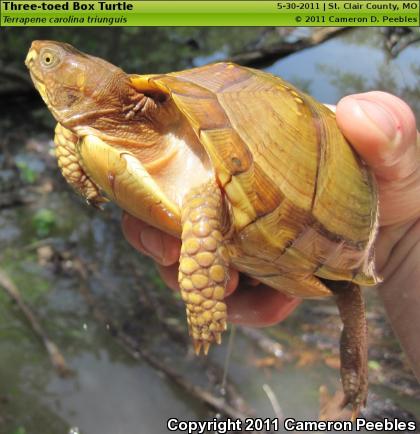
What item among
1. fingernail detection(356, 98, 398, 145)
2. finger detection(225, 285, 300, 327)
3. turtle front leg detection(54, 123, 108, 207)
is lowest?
finger detection(225, 285, 300, 327)

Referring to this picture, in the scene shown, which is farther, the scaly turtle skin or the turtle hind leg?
the turtle hind leg

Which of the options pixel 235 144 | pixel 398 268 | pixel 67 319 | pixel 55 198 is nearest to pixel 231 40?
pixel 55 198

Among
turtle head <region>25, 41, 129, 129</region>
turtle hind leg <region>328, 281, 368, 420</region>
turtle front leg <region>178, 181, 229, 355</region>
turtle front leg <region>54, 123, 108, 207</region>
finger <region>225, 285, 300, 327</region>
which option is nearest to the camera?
turtle front leg <region>178, 181, 229, 355</region>

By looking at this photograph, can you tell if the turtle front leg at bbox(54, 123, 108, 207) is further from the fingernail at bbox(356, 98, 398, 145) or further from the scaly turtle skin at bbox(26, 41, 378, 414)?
the fingernail at bbox(356, 98, 398, 145)

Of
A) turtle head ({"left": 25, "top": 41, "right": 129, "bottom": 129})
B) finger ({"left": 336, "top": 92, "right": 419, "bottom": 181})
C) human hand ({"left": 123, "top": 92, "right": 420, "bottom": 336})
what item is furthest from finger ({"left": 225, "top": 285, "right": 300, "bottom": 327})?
turtle head ({"left": 25, "top": 41, "right": 129, "bottom": 129})

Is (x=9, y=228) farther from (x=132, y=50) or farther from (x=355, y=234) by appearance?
(x=132, y=50)

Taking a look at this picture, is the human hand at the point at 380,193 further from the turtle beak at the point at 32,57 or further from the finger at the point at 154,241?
the turtle beak at the point at 32,57

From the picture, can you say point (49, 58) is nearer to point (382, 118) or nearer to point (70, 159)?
point (70, 159)
